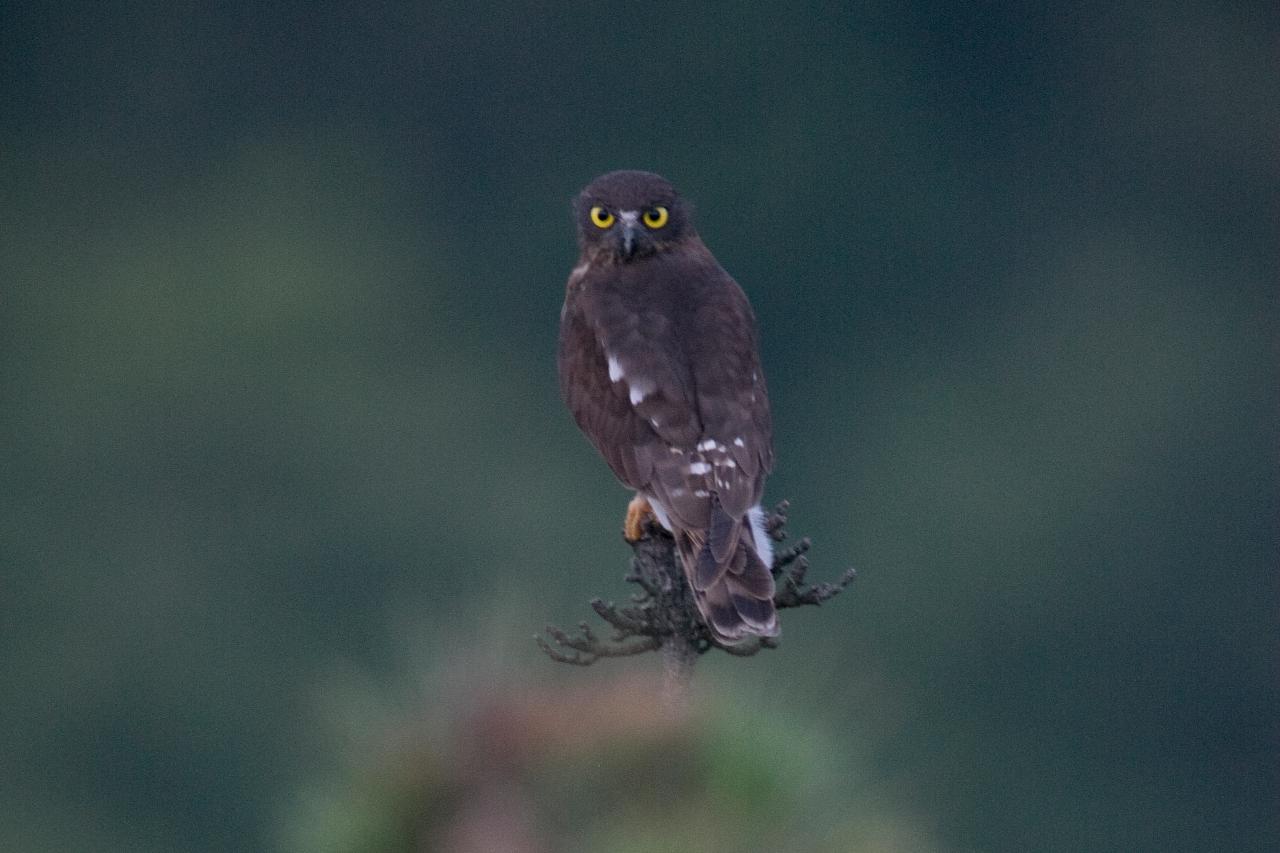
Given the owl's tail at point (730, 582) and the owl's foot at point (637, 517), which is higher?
the owl's tail at point (730, 582)

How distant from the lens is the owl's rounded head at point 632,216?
6797mm

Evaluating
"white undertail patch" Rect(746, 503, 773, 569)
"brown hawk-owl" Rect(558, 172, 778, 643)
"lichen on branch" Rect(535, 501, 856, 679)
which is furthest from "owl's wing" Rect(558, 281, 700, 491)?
"lichen on branch" Rect(535, 501, 856, 679)

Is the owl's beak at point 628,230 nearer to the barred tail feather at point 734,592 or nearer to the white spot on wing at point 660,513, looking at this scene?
the white spot on wing at point 660,513

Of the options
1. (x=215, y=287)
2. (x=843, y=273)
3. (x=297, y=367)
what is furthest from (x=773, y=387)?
(x=215, y=287)

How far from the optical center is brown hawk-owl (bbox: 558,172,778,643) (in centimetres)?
473

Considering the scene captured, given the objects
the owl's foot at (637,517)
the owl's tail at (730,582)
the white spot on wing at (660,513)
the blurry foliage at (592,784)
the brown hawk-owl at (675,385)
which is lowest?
the owl's foot at (637,517)

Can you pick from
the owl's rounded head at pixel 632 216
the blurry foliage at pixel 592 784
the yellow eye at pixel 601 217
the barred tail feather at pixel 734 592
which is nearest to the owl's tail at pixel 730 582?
the barred tail feather at pixel 734 592

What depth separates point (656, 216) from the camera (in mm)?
6906

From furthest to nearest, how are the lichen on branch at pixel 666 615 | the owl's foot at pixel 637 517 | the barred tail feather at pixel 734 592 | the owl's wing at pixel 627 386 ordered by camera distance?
the owl's wing at pixel 627 386
the owl's foot at pixel 637 517
the barred tail feather at pixel 734 592
the lichen on branch at pixel 666 615

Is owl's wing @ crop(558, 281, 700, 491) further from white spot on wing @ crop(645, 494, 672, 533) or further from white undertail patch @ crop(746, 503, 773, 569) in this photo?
white undertail patch @ crop(746, 503, 773, 569)

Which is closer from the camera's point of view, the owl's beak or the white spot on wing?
the white spot on wing

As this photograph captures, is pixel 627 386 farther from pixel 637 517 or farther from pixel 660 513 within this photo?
pixel 660 513

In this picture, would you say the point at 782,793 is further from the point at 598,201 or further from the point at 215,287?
the point at 215,287

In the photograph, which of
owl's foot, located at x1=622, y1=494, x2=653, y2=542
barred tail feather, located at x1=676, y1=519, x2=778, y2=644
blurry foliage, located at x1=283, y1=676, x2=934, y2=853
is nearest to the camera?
blurry foliage, located at x1=283, y1=676, x2=934, y2=853
